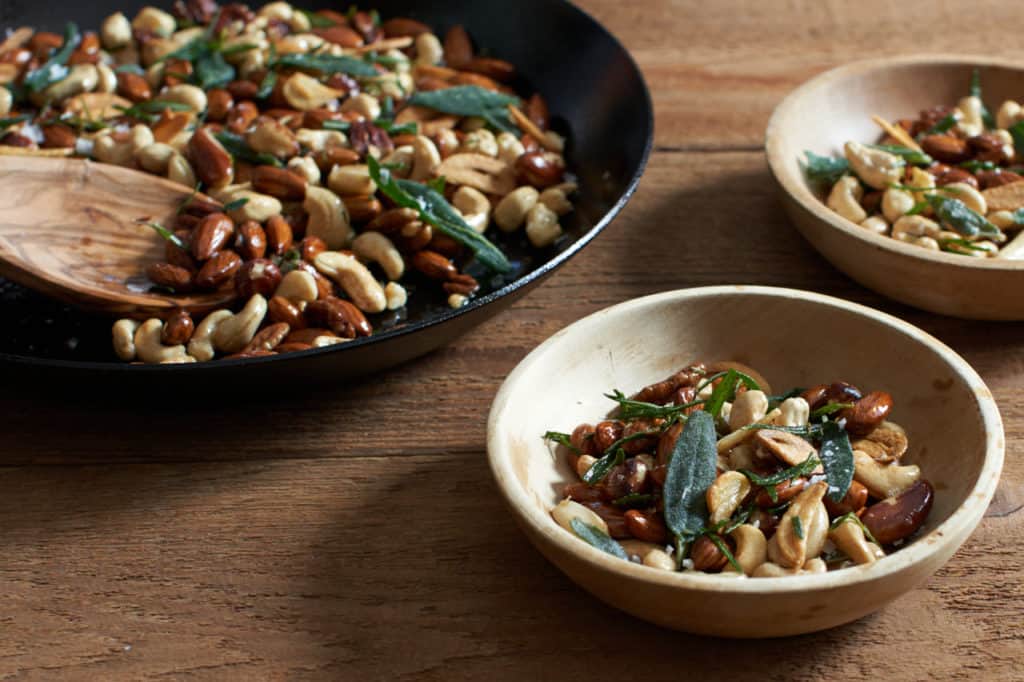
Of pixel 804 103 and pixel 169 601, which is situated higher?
pixel 804 103

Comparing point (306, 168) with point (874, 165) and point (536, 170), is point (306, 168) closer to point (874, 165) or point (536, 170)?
point (536, 170)

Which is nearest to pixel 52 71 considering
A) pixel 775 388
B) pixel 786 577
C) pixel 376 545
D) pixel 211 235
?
pixel 211 235

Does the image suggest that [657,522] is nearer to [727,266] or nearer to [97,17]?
[727,266]

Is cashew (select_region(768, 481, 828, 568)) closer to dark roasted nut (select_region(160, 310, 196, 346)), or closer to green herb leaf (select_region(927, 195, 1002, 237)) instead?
green herb leaf (select_region(927, 195, 1002, 237))

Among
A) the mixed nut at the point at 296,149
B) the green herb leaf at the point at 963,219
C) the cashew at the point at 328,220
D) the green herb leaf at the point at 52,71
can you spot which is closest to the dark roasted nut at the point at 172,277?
the mixed nut at the point at 296,149

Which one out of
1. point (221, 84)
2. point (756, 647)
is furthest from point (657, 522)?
point (221, 84)

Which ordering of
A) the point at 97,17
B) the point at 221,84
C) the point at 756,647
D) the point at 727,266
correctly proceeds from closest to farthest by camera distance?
the point at 756,647
the point at 727,266
the point at 221,84
the point at 97,17

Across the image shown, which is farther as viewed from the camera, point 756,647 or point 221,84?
point 221,84
